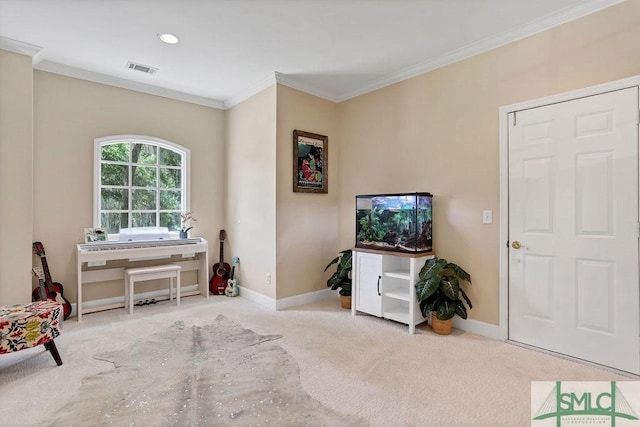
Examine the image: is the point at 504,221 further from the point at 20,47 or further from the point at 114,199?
the point at 20,47

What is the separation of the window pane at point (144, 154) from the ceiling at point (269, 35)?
0.76 m

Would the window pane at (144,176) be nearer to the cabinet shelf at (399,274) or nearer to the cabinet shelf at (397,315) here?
the cabinet shelf at (399,274)

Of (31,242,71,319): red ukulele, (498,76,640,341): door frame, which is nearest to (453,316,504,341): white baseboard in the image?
(498,76,640,341): door frame

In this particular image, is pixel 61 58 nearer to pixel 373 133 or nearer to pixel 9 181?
pixel 9 181

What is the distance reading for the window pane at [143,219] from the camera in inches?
166

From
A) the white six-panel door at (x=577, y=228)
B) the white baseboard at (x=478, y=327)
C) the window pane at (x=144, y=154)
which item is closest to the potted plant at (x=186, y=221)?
the window pane at (x=144, y=154)

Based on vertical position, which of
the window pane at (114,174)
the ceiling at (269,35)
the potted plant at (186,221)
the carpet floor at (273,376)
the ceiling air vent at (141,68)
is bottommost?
the carpet floor at (273,376)

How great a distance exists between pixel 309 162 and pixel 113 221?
2.54 metres

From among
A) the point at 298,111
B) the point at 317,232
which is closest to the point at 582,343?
the point at 317,232

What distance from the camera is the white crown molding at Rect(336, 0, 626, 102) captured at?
2.45 meters

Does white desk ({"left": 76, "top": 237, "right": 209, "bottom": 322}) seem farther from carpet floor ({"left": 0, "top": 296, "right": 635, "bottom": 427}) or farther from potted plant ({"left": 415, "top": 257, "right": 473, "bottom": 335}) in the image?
potted plant ({"left": 415, "top": 257, "right": 473, "bottom": 335})

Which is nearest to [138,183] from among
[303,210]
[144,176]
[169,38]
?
[144,176]

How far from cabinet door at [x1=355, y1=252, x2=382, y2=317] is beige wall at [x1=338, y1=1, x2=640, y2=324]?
0.66m

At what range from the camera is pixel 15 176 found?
305cm
